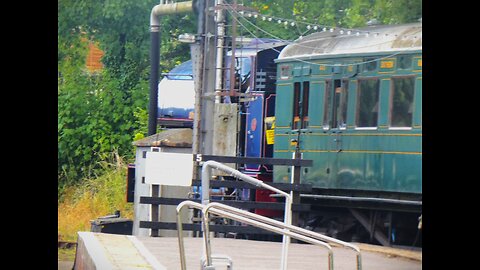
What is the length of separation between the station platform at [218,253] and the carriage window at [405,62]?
112 inches

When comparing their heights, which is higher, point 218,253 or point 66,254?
point 218,253

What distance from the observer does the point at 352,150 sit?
50.5 feet

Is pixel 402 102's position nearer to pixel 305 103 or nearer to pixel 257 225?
pixel 305 103

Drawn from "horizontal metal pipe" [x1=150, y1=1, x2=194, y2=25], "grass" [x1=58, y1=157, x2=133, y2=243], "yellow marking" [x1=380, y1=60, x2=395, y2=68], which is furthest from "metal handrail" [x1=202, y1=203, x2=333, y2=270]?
"grass" [x1=58, y1=157, x2=133, y2=243]

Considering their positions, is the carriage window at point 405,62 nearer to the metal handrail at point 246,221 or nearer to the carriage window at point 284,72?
the carriage window at point 284,72

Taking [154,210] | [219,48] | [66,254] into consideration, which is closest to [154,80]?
[66,254]

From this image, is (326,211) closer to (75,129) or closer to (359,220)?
(359,220)

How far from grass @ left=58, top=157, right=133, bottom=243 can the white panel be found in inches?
349

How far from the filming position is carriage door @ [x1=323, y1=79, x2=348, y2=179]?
15.7 meters

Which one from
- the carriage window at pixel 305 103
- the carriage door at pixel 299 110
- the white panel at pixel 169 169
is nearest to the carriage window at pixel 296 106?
the carriage door at pixel 299 110

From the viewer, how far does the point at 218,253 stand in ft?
35.9

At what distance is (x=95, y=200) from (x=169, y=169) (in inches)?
422
